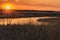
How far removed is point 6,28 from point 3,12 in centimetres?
11

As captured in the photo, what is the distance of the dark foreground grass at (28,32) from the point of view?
87 centimetres

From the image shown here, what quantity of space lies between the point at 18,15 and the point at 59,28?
270mm

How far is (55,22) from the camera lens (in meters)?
0.94

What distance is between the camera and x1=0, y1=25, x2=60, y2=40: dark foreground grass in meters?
0.87

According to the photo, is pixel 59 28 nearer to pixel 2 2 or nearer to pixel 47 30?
pixel 47 30

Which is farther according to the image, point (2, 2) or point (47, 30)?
point (2, 2)

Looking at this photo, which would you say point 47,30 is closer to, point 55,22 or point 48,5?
point 55,22

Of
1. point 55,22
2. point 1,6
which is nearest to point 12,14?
point 1,6

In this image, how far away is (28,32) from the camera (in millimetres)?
890

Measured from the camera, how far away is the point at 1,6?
3.30 ft

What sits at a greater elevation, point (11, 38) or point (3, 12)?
point (3, 12)

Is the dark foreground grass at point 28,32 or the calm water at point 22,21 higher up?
the calm water at point 22,21

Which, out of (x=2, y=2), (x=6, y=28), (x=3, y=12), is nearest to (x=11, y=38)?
(x=6, y=28)

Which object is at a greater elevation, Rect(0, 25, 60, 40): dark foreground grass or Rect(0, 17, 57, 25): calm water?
Rect(0, 17, 57, 25): calm water
